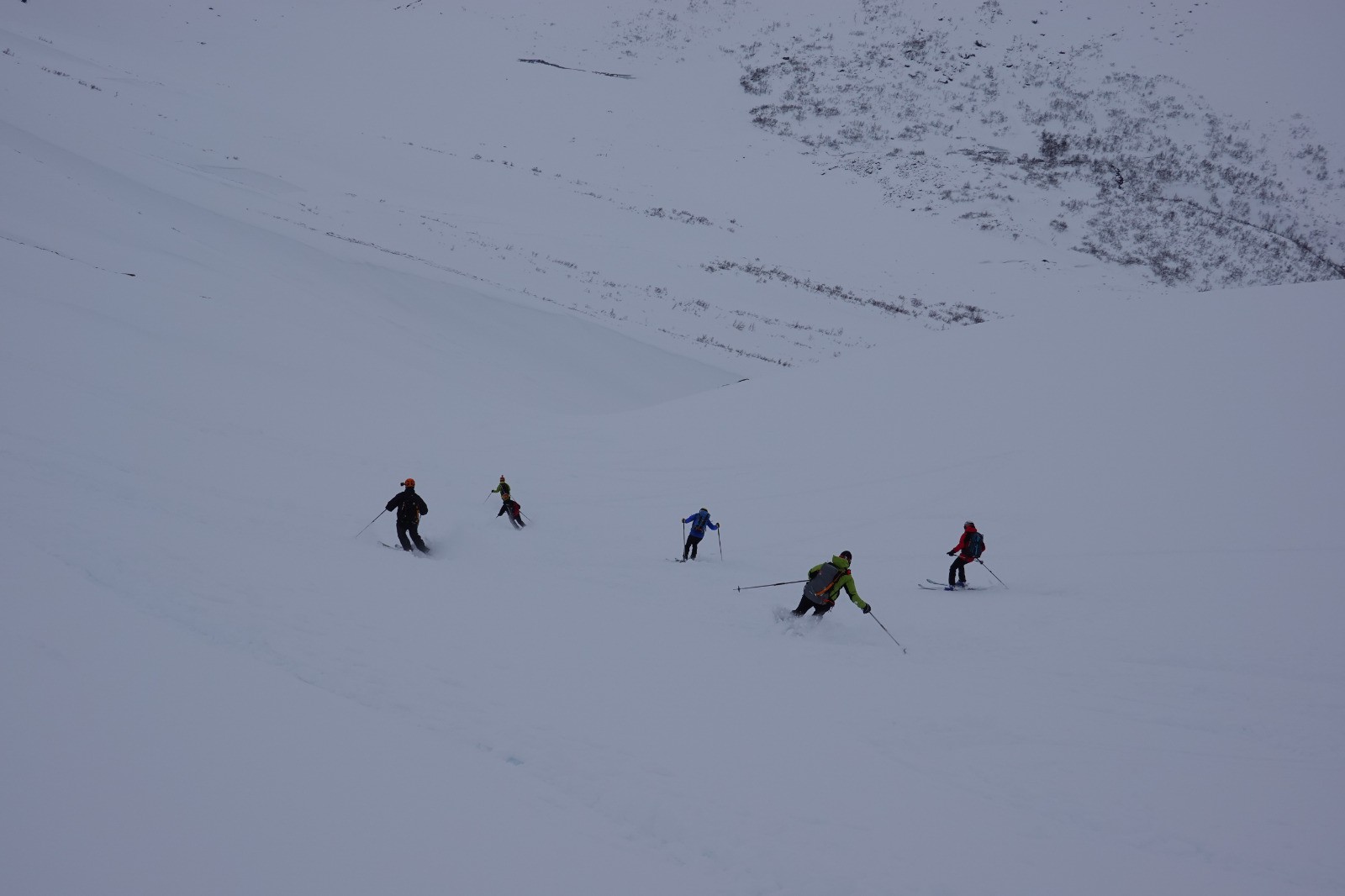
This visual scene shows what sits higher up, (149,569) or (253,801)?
(149,569)

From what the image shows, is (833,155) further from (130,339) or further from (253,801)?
(253,801)

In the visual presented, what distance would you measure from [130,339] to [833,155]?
3803 centimetres

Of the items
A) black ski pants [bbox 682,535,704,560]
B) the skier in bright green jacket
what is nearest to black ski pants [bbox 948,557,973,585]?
the skier in bright green jacket

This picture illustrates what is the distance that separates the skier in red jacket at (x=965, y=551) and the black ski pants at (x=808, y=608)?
219cm

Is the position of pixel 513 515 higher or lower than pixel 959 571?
lower

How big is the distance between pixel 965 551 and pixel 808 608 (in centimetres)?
253

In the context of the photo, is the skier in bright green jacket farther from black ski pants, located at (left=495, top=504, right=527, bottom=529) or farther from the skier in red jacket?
black ski pants, located at (left=495, top=504, right=527, bottom=529)

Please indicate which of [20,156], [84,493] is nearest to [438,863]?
[84,493]

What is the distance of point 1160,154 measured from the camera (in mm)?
37469

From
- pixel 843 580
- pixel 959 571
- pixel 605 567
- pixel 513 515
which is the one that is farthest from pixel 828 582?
pixel 513 515

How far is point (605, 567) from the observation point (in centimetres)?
1030

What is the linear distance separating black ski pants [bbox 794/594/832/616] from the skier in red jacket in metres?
2.19

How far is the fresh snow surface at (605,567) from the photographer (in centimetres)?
433

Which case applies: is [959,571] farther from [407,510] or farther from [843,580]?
[407,510]
